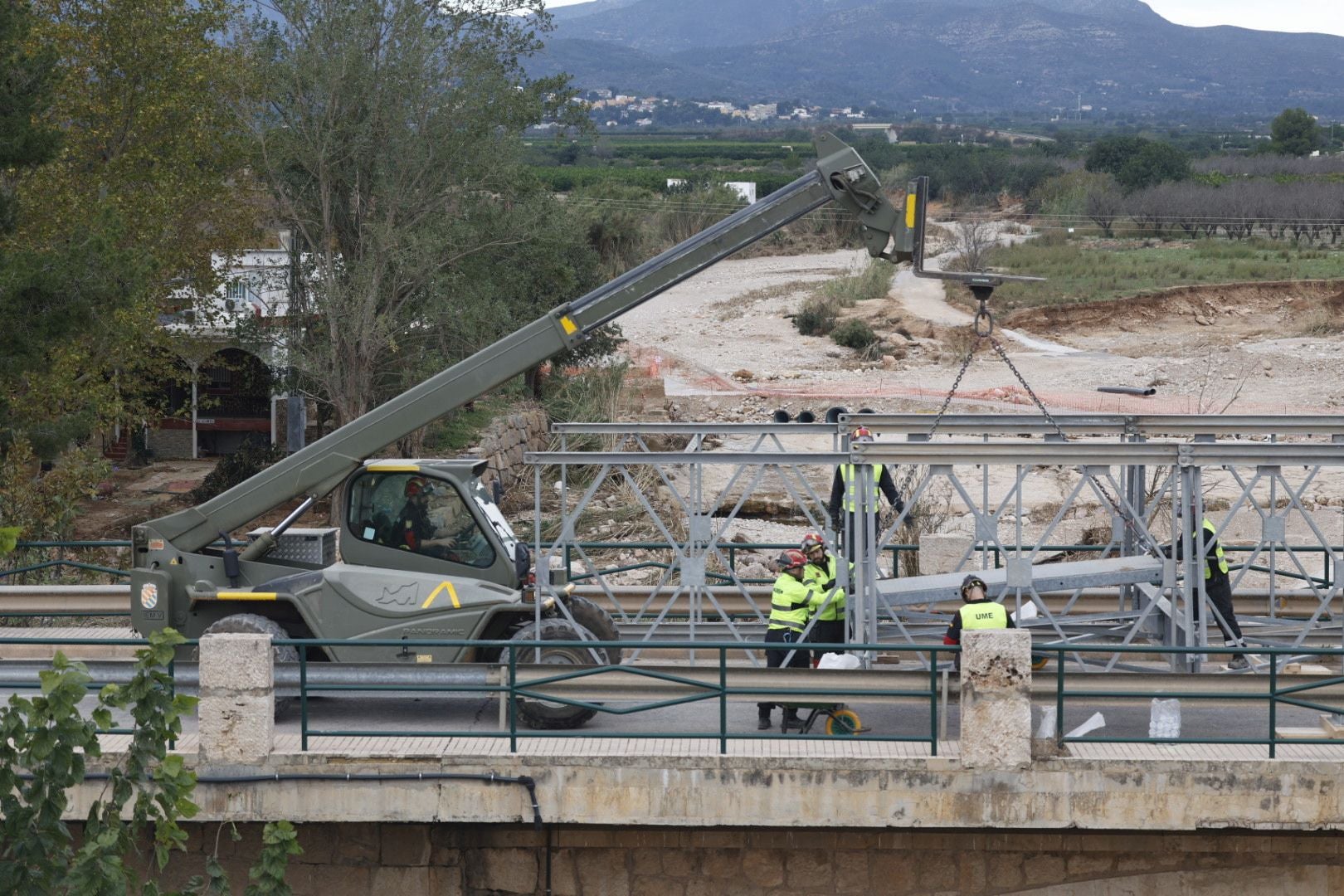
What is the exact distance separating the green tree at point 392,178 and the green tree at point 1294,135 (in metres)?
91.2

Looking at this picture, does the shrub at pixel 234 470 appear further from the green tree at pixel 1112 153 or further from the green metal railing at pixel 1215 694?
the green tree at pixel 1112 153

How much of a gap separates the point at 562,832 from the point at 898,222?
5530 millimetres

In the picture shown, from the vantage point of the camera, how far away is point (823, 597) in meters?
12.0

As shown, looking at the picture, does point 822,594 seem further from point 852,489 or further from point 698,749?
point 698,749

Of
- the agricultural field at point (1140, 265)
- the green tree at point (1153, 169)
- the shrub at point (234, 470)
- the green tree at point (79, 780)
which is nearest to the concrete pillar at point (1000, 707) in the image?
the green tree at point (79, 780)

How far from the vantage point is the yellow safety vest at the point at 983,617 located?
10727mm

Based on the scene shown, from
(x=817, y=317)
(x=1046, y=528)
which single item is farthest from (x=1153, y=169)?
(x=1046, y=528)

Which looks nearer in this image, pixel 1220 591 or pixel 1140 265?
pixel 1220 591

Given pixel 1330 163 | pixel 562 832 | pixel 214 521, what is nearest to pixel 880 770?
pixel 562 832

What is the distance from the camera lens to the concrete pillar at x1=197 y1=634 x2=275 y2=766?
10.1 m

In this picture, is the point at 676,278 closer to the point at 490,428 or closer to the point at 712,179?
the point at 490,428

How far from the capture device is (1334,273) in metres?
48.9

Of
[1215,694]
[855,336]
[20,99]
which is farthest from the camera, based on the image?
[855,336]

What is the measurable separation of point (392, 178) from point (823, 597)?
16.8 metres
